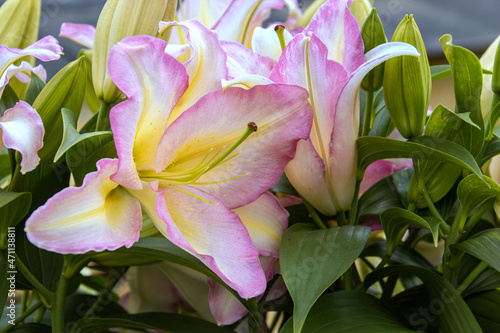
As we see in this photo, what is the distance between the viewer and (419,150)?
0.36 metres

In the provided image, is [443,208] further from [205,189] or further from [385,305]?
[205,189]

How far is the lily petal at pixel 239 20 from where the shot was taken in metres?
0.50

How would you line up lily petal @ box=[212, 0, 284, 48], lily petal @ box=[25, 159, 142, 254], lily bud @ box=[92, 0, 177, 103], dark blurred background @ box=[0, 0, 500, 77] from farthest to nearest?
1. dark blurred background @ box=[0, 0, 500, 77]
2. lily petal @ box=[212, 0, 284, 48]
3. lily bud @ box=[92, 0, 177, 103]
4. lily petal @ box=[25, 159, 142, 254]

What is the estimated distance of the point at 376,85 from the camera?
403mm

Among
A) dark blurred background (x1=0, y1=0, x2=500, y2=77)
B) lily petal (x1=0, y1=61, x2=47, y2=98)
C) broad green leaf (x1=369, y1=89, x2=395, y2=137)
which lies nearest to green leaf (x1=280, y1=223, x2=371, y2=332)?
broad green leaf (x1=369, y1=89, x2=395, y2=137)

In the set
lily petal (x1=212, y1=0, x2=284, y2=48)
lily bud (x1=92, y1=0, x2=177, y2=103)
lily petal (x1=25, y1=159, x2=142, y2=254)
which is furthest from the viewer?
lily petal (x1=212, y1=0, x2=284, y2=48)

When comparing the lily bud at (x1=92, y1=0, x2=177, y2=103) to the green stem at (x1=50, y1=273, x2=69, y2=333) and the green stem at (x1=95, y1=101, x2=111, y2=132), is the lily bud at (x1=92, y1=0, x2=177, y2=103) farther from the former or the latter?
the green stem at (x1=50, y1=273, x2=69, y2=333)

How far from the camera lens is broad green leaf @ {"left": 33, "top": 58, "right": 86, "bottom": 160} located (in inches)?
15.1

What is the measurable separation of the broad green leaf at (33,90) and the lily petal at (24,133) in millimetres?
99

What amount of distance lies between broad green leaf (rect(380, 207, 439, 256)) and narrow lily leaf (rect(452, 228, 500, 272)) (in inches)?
0.9

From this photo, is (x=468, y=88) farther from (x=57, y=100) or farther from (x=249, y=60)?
(x=57, y=100)

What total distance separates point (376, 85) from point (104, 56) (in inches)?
8.4

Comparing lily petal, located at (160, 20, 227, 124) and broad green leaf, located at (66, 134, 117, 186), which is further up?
lily petal, located at (160, 20, 227, 124)

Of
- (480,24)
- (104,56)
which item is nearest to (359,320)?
(104,56)
